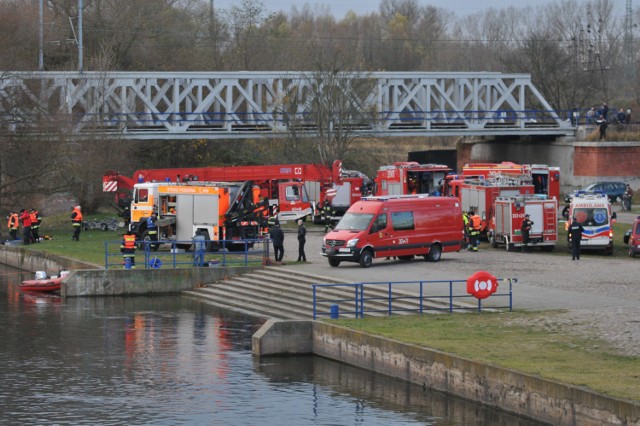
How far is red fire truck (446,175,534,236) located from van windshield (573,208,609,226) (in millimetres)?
4183

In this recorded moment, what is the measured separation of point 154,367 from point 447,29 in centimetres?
15309

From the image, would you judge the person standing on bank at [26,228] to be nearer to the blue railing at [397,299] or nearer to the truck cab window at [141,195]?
the truck cab window at [141,195]

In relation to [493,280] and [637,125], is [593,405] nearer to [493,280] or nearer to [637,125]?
[493,280]

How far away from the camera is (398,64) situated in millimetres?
135750

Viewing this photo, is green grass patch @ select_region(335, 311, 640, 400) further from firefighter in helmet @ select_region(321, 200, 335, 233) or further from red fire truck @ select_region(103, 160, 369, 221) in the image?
red fire truck @ select_region(103, 160, 369, 221)

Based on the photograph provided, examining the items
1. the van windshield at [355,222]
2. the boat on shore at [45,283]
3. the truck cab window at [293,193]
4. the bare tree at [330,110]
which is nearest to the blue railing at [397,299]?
the van windshield at [355,222]

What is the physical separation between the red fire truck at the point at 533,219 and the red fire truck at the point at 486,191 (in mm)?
2568

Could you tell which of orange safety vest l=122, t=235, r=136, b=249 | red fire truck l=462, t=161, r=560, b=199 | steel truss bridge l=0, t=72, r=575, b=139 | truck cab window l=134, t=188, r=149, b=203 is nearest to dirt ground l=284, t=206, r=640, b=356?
orange safety vest l=122, t=235, r=136, b=249

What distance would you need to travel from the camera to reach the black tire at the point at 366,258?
40.4 m

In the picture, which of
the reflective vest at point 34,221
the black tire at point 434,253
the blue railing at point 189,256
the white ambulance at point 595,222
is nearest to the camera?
the black tire at point 434,253

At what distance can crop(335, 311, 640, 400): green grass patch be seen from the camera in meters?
22.7

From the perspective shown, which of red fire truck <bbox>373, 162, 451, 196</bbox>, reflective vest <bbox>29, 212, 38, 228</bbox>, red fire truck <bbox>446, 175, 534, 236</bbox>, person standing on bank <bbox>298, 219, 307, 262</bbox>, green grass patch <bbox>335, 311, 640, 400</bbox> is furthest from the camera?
red fire truck <bbox>373, 162, 451, 196</bbox>

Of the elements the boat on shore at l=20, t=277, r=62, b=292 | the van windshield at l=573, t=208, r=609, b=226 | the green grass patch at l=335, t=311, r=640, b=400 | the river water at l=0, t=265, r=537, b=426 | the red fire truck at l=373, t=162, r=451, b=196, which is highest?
the red fire truck at l=373, t=162, r=451, b=196

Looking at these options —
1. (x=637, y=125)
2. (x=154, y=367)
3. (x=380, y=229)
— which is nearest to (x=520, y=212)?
(x=380, y=229)
